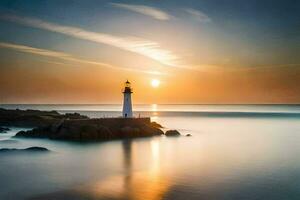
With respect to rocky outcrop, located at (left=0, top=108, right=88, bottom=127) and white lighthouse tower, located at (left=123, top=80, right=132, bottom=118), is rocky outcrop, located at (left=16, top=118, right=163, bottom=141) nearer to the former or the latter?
white lighthouse tower, located at (left=123, top=80, right=132, bottom=118)

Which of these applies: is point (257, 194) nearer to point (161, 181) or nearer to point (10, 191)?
point (161, 181)

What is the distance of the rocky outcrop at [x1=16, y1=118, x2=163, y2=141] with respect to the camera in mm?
42594

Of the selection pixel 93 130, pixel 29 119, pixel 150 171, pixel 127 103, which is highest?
pixel 127 103

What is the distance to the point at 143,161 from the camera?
3228cm

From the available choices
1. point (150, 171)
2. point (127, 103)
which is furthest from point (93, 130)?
point (150, 171)

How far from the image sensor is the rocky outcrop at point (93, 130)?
4259 centimetres

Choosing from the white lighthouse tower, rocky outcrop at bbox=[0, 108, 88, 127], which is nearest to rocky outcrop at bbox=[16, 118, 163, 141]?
the white lighthouse tower

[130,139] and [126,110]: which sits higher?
[126,110]

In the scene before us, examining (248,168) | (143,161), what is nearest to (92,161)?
(143,161)

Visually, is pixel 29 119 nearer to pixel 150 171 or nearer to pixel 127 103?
pixel 127 103

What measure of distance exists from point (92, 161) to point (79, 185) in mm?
9521

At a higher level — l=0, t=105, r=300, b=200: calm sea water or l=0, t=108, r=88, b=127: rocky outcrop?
l=0, t=108, r=88, b=127: rocky outcrop

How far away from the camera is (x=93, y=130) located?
4291 cm

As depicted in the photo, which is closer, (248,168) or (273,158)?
(248,168)
